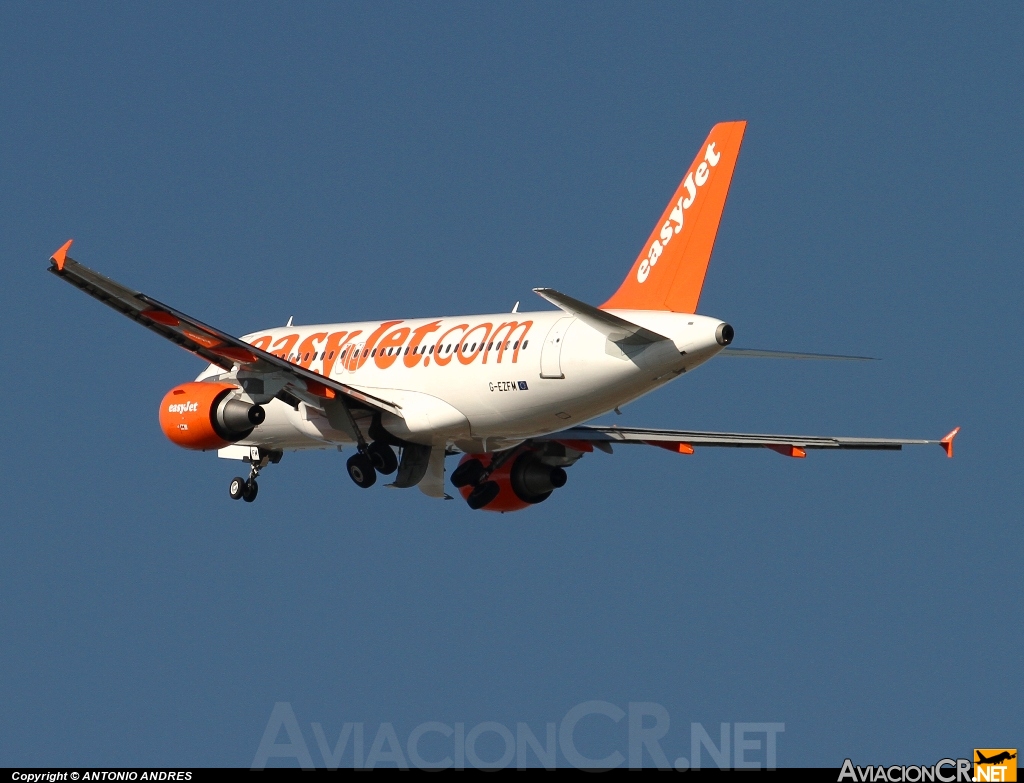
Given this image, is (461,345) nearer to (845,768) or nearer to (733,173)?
(733,173)

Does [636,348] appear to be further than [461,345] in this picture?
No

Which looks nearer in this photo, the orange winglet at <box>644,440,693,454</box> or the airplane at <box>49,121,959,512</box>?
the airplane at <box>49,121,959,512</box>

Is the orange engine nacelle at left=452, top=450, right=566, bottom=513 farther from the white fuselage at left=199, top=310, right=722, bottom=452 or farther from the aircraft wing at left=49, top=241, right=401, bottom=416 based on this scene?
the aircraft wing at left=49, top=241, right=401, bottom=416

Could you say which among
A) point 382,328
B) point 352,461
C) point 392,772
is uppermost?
point 382,328

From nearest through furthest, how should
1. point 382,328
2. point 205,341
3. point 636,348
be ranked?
point 636,348 < point 205,341 < point 382,328

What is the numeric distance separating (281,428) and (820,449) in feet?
44.8

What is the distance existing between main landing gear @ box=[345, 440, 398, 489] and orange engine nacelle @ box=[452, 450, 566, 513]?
4.13 m

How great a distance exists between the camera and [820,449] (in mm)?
49562

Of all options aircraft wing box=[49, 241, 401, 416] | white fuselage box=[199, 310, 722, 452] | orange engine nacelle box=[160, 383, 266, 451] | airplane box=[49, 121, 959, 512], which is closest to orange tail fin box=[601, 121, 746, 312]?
airplane box=[49, 121, 959, 512]

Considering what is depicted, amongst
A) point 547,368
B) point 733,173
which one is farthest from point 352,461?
point 733,173

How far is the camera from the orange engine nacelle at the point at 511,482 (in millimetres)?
50594

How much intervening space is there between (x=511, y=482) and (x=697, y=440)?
4.94 m

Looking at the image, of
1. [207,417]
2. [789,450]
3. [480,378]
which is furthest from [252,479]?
[789,450]

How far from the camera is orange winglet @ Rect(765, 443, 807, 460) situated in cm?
4959
